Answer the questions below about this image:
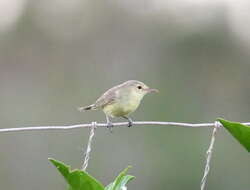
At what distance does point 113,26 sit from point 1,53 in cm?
206

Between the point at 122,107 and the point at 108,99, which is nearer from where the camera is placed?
the point at 122,107

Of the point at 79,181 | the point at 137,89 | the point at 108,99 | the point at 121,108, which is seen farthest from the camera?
the point at 137,89

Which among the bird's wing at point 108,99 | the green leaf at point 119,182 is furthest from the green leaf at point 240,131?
the bird's wing at point 108,99

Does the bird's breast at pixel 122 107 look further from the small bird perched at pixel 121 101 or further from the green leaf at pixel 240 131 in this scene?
the green leaf at pixel 240 131

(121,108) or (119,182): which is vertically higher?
(119,182)

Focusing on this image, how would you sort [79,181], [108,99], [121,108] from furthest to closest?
[108,99] < [121,108] < [79,181]

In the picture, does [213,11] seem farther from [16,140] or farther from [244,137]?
[244,137]

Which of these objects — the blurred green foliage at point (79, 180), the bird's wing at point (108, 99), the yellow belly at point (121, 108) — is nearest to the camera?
the blurred green foliage at point (79, 180)

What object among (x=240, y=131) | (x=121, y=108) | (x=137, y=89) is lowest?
(x=121, y=108)

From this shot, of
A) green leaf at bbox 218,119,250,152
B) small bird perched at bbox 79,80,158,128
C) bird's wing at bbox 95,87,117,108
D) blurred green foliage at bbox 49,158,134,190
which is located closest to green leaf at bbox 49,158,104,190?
blurred green foliage at bbox 49,158,134,190

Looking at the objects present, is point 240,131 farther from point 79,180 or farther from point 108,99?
point 108,99

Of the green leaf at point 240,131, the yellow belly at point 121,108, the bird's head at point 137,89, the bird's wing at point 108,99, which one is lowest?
the yellow belly at point 121,108

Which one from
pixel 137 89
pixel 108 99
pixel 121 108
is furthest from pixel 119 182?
pixel 137 89

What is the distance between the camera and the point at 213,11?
13656mm
